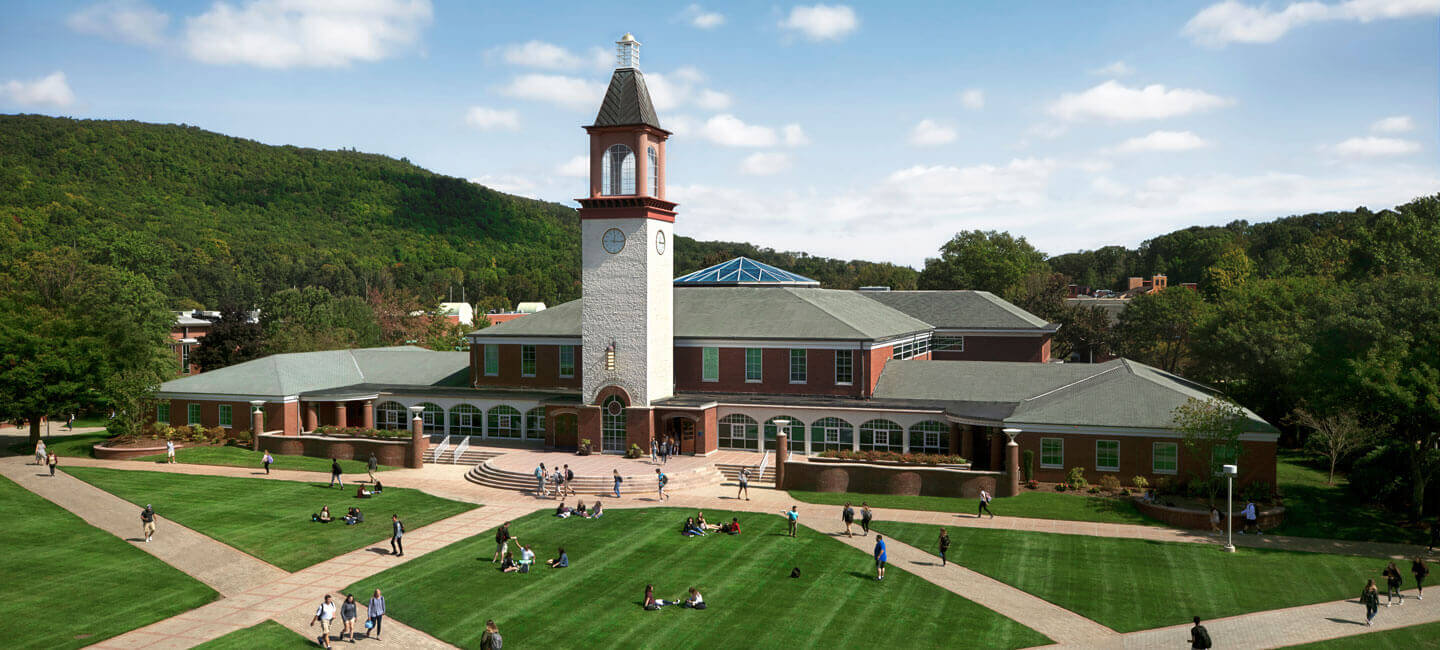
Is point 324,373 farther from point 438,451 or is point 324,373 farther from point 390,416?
point 438,451

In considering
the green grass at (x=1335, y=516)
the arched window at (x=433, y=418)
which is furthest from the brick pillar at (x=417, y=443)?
the green grass at (x=1335, y=516)

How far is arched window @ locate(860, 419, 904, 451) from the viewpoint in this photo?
155 ft

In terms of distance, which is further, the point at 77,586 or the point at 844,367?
the point at 844,367

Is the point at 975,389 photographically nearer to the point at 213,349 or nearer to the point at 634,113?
the point at 634,113

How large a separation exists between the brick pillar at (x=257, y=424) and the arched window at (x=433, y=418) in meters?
8.45

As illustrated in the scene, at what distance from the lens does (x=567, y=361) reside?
5544 cm

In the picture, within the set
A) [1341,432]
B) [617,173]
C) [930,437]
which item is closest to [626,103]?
[617,173]

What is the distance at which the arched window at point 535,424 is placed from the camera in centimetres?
5331

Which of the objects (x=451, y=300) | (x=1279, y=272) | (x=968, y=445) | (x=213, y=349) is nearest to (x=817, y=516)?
(x=968, y=445)

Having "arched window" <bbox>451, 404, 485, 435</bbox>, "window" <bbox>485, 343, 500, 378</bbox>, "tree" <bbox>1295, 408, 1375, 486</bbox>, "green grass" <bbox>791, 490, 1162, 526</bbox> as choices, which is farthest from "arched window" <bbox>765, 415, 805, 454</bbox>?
Answer: "tree" <bbox>1295, 408, 1375, 486</bbox>

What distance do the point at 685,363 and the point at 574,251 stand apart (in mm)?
148415

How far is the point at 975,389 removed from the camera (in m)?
50.2

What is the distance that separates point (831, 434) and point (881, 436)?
8.26ft

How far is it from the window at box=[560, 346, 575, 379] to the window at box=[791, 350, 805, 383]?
13.0m
